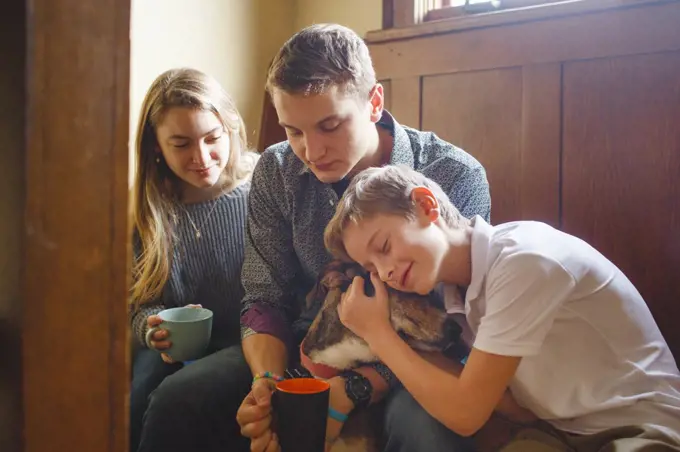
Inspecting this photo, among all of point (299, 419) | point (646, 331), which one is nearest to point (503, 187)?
point (646, 331)

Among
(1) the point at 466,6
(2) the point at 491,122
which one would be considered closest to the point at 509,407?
(2) the point at 491,122

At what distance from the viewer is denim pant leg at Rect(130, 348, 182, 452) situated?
121 cm

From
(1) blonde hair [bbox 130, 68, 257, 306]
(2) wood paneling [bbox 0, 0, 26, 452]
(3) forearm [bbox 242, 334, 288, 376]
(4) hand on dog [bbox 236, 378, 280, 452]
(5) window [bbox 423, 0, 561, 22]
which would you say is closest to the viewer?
(2) wood paneling [bbox 0, 0, 26, 452]

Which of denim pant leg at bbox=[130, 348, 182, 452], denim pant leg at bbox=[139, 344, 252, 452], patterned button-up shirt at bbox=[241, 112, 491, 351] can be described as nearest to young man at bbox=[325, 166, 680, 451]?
patterned button-up shirt at bbox=[241, 112, 491, 351]

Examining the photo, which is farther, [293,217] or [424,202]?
[293,217]

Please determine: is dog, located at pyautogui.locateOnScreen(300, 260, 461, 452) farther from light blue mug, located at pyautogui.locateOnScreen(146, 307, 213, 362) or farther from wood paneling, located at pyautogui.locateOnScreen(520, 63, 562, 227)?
wood paneling, located at pyautogui.locateOnScreen(520, 63, 562, 227)

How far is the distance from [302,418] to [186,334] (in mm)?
403

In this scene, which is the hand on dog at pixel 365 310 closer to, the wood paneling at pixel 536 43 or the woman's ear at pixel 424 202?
the woman's ear at pixel 424 202

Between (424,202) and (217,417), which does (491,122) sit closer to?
(424,202)

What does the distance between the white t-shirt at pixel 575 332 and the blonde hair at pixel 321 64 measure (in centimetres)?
37

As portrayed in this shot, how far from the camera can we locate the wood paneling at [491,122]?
58.2 inches

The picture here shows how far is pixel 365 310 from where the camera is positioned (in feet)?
3.29

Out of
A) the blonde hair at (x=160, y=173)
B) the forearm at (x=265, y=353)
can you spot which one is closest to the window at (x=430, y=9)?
the blonde hair at (x=160, y=173)

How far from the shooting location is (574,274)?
2.97ft
